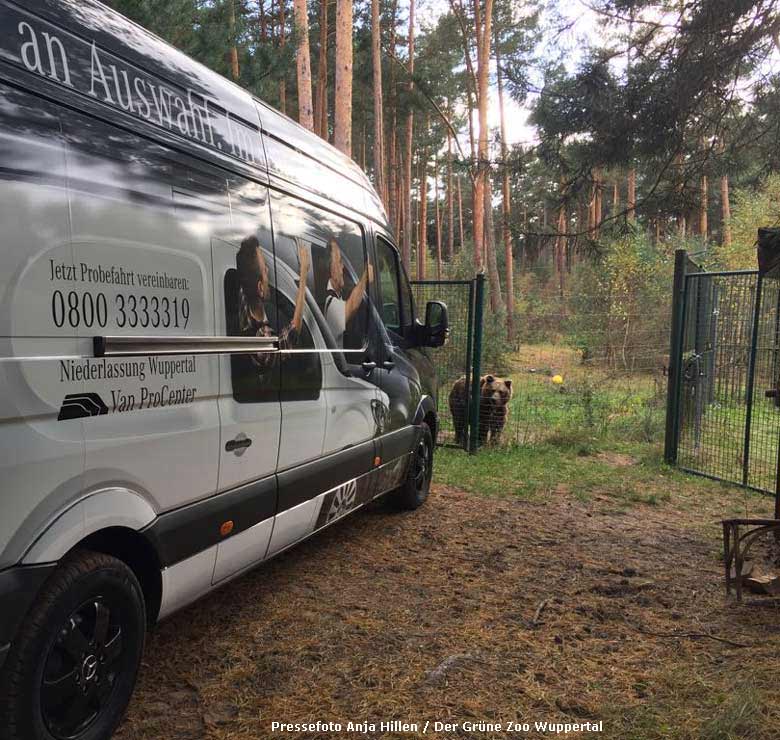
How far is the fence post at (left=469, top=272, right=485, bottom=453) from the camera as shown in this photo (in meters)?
7.76

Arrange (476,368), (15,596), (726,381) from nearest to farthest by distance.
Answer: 1. (15,596)
2. (726,381)
3. (476,368)

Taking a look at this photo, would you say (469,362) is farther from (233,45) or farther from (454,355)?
(233,45)

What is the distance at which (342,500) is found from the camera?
429 cm

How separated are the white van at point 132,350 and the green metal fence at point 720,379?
4.72 meters

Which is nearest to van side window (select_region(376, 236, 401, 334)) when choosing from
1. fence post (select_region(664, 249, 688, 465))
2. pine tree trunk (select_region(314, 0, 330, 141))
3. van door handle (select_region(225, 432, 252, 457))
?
van door handle (select_region(225, 432, 252, 457))

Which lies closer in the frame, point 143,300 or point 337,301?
point 143,300

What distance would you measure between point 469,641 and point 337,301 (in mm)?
2111

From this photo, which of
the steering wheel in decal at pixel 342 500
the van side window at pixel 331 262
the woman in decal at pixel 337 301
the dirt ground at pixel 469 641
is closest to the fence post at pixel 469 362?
the dirt ground at pixel 469 641

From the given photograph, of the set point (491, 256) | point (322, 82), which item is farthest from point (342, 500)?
point (491, 256)

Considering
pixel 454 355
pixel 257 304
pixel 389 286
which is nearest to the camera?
pixel 257 304

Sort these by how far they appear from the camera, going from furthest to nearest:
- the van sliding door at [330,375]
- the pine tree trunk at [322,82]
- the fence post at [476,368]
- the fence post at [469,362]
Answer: the pine tree trunk at [322,82], the fence post at [469,362], the fence post at [476,368], the van sliding door at [330,375]

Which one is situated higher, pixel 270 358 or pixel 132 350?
pixel 132 350

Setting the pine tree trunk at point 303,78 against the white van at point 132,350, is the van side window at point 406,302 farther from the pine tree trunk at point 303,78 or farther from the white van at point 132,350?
the pine tree trunk at point 303,78

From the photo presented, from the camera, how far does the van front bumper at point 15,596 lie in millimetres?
1988
